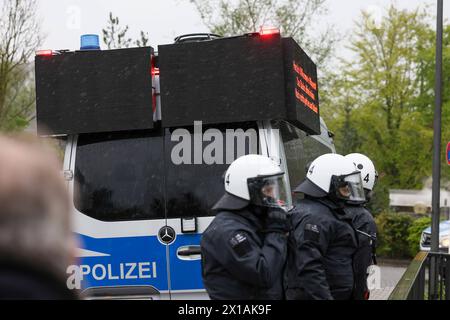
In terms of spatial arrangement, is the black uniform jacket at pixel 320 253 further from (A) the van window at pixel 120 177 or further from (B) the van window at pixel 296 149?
(A) the van window at pixel 120 177

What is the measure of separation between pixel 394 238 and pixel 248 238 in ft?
64.0

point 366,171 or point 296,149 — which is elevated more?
point 296,149

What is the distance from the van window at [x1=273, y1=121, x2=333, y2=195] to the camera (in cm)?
608

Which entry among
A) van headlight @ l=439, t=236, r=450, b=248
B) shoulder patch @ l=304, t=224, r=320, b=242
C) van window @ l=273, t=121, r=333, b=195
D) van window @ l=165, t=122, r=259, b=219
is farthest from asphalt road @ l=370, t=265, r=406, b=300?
shoulder patch @ l=304, t=224, r=320, b=242

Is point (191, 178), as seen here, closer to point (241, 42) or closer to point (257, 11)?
point (241, 42)

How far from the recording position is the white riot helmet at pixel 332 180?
5043 millimetres

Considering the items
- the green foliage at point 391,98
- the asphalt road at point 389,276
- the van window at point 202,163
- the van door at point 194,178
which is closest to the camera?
the van door at point 194,178

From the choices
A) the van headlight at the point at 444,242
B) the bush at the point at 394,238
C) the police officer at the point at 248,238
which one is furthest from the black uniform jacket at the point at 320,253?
the bush at the point at 394,238

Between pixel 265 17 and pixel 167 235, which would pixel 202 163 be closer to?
pixel 167 235

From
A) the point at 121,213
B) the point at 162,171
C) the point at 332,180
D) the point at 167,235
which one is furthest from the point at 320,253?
the point at 121,213

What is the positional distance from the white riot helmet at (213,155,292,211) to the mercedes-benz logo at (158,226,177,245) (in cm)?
151

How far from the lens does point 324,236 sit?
15.7ft

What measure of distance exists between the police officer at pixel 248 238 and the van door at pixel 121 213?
5.17 feet
